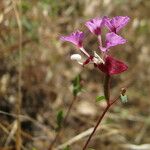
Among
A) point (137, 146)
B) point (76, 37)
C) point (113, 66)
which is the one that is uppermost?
point (76, 37)

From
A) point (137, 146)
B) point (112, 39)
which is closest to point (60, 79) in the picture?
point (137, 146)

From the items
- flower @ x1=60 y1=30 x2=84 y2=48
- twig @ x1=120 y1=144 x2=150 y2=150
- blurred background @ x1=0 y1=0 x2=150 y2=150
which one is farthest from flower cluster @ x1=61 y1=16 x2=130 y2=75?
twig @ x1=120 y1=144 x2=150 y2=150

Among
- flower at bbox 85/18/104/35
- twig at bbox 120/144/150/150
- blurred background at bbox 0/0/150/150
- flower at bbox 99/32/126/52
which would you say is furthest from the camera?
blurred background at bbox 0/0/150/150

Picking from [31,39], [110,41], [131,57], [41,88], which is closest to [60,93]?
[41,88]

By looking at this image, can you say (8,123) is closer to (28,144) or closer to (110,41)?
(28,144)

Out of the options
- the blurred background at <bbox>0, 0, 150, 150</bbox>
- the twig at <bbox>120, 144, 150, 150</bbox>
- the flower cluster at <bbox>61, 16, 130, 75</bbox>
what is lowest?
the twig at <bbox>120, 144, 150, 150</bbox>

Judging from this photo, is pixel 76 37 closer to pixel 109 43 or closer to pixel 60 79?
pixel 109 43

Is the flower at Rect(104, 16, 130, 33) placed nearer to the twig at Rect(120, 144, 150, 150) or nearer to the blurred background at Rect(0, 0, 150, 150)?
the blurred background at Rect(0, 0, 150, 150)

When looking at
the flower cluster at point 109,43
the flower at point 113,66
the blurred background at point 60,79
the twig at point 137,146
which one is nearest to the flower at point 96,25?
the flower cluster at point 109,43

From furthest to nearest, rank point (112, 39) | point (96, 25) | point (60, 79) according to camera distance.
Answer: point (60, 79), point (96, 25), point (112, 39)
